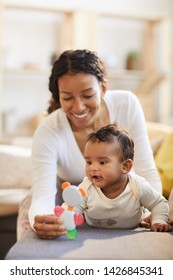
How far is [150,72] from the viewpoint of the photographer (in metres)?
2.95

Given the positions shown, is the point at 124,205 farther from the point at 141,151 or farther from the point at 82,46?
the point at 82,46

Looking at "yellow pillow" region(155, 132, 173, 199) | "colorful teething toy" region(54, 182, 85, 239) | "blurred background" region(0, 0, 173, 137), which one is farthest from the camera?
"blurred background" region(0, 0, 173, 137)

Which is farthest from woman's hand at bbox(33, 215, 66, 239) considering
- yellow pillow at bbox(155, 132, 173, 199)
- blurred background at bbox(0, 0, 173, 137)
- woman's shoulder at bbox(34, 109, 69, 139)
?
blurred background at bbox(0, 0, 173, 137)

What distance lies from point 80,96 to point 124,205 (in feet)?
0.63

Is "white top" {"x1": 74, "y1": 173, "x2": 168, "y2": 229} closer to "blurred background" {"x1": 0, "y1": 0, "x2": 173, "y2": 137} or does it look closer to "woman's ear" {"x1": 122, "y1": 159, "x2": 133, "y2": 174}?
"woman's ear" {"x1": 122, "y1": 159, "x2": 133, "y2": 174}

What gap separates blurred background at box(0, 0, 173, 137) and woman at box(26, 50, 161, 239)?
1.62 metres

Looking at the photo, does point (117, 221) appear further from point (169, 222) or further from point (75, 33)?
point (75, 33)

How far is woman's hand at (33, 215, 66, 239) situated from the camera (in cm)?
73

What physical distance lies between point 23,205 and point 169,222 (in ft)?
1.45

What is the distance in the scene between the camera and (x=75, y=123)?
0.91 m

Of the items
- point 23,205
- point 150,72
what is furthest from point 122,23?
point 23,205

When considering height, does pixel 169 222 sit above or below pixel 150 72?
below

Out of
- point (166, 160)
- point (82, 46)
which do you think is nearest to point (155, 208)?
point (166, 160)

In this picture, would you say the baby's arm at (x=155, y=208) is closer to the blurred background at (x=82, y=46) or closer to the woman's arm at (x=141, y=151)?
the woman's arm at (x=141, y=151)
